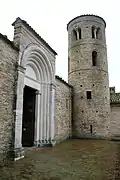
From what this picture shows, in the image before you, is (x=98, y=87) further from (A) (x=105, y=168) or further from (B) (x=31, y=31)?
(A) (x=105, y=168)

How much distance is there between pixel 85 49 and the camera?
51.4ft

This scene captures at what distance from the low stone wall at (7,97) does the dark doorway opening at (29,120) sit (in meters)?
2.66

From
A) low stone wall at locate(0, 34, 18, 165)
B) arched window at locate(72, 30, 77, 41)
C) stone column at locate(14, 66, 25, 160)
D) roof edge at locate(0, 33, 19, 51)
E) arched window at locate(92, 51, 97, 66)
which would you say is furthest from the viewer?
arched window at locate(72, 30, 77, 41)

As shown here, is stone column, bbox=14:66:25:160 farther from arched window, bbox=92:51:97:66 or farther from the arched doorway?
arched window, bbox=92:51:97:66

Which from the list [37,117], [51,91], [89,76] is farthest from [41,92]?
[89,76]

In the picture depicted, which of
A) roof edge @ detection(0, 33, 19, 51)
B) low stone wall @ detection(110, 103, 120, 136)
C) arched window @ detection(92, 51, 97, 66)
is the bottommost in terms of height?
low stone wall @ detection(110, 103, 120, 136)

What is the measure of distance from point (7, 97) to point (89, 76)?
10057 mm

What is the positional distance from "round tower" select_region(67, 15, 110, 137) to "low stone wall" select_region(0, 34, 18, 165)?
359 inches

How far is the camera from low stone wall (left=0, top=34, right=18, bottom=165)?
19.6ft

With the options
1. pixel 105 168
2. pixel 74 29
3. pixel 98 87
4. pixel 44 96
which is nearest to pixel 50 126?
A: pixel 44 96

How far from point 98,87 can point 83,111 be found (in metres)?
2.51

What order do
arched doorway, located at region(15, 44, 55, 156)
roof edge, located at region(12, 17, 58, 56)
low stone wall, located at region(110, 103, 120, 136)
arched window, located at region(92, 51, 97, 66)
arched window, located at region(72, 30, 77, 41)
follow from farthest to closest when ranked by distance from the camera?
1. low stone wall, located at region(110, 103, 120, 136)
2. arched window, located at region(72, 30, 77, 41)
3. arched window, located at region(92, 51, 97, 66)
4. arched doorway, located at region(15, 44, 55, 156)
5. roof edge, located at region(12, 17, 58, 56)

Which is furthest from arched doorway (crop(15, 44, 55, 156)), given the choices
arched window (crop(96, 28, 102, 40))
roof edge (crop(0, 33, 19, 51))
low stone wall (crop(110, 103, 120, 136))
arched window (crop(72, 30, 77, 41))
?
low stone wall (crop(110, 103, 120, 136))

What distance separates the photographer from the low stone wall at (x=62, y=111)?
11312mm
